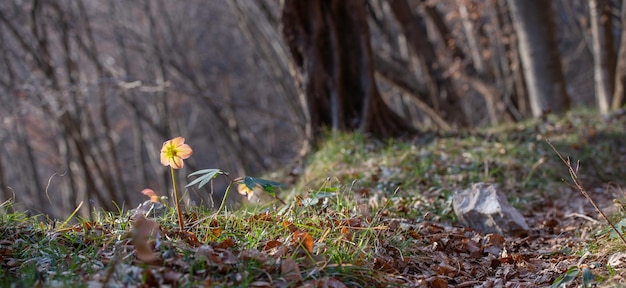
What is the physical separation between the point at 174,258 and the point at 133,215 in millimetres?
824

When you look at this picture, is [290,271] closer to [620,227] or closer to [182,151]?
[182,151]

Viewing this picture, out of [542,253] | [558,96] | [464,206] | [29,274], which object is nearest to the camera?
[29,274]

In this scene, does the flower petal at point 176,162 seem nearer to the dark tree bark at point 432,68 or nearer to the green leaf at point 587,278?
the green leaf at point 587,278

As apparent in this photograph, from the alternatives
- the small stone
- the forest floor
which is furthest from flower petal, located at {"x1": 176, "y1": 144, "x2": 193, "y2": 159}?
the small stone

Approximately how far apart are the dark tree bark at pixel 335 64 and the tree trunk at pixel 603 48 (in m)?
3.65

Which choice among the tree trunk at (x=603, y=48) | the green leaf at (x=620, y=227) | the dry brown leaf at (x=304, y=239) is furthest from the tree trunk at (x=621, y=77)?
the dry brown leaf at (x=304, y=239)

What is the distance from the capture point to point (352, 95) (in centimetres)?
721

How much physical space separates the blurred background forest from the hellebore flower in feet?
2.21

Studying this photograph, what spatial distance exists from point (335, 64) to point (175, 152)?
421 cm

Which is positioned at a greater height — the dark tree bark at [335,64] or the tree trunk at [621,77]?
the dark tree bark at [335,64]

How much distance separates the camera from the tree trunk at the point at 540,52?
8.75m

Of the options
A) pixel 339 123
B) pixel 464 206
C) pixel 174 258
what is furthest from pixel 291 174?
pixel 174 258

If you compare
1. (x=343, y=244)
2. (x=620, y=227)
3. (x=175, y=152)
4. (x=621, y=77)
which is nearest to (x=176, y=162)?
(x=175, y=152)

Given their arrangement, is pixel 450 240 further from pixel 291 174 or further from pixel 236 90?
pixel 236 90
